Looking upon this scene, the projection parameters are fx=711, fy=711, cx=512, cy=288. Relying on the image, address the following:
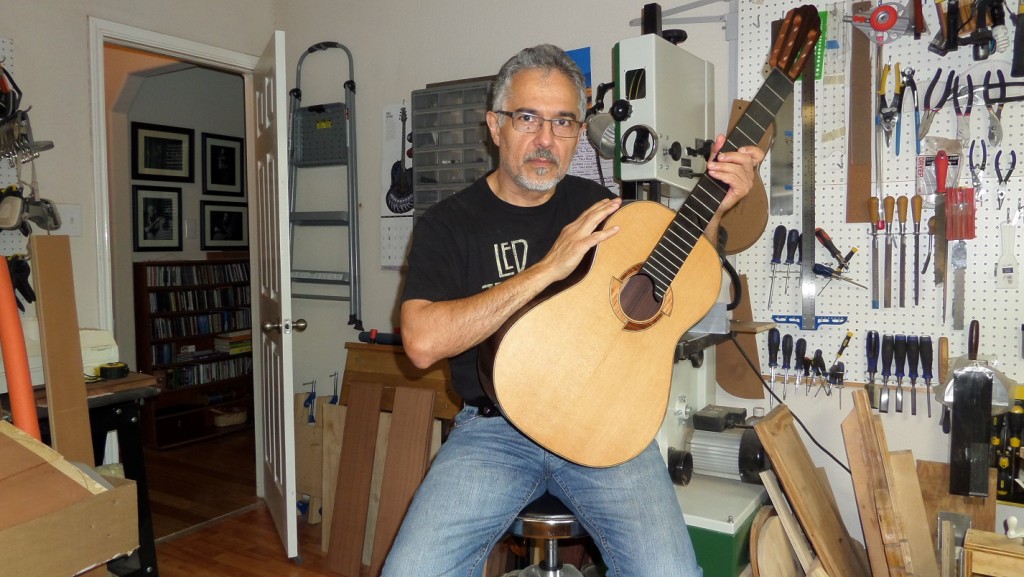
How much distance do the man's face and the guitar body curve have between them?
27cm

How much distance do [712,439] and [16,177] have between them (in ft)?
8.77

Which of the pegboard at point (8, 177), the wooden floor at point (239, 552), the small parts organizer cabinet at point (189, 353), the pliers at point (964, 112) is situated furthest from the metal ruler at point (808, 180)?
the small parts organizer cabinet at point (189, 353)

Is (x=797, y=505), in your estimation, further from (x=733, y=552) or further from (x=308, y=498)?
(x=308, y=498)

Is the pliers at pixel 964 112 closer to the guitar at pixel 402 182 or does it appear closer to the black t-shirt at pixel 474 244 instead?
the black t-shirt at pixel 474 244

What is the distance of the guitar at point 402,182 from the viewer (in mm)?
3186

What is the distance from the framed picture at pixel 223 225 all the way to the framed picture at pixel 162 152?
0.93ft

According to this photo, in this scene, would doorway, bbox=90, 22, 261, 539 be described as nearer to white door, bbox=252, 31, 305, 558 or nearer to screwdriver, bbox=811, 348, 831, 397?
white door, bbox=252, 31, 305, 558

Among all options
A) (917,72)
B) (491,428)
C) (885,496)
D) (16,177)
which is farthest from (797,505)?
(16,177)

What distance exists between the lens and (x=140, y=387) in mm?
2396

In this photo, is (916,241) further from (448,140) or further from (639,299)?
(448,140)

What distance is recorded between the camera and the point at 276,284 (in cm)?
281

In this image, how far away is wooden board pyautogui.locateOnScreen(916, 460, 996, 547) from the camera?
199cm

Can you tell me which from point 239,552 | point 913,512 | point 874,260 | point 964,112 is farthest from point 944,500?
point 239,552

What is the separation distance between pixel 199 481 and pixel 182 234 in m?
2.20
